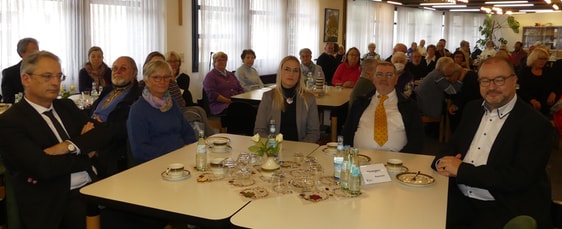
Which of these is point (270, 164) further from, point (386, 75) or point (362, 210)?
point (386, 75)

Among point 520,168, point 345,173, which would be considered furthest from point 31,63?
point 520,168

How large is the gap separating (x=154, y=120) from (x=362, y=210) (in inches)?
62.7

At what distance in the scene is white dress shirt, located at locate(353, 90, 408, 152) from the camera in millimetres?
3312

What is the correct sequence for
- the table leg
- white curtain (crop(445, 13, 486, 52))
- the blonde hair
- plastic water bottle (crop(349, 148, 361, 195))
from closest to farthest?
plastic water bottle (crop(349, 148, 361, 195)) < the blonde hair < the table leg < white curtain (crop(445, 13, 486, 52))

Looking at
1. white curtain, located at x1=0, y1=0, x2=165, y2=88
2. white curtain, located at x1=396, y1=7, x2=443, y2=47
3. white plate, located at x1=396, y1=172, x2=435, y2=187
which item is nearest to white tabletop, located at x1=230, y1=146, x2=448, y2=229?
white plate, located at x1=396, y1=172, x2=435, y2=187

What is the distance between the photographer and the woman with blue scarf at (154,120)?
2938 mm

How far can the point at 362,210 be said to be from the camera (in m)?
1.94

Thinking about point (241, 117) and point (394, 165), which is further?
point (241, 117)

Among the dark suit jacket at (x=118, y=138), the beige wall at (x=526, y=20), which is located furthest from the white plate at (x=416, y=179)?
the beige wall at (x=526, y=20)

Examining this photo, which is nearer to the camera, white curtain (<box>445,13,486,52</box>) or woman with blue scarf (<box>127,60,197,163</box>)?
woman with blue scarf (<box>127,60,197,163</box>)

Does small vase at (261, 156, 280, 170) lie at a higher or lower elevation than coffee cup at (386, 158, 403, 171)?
higher

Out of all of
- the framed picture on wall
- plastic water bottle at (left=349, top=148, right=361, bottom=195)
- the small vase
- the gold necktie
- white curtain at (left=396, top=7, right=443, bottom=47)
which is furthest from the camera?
white curtain at (left=396, top=7, right=443, bottom=47)

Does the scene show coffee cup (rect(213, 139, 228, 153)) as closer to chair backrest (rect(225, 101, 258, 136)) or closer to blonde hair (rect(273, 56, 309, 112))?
blonde hair (rect(273, 56, 309, 112))

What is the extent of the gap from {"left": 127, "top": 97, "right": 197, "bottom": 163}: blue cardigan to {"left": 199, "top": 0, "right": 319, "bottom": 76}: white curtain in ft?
16.5
